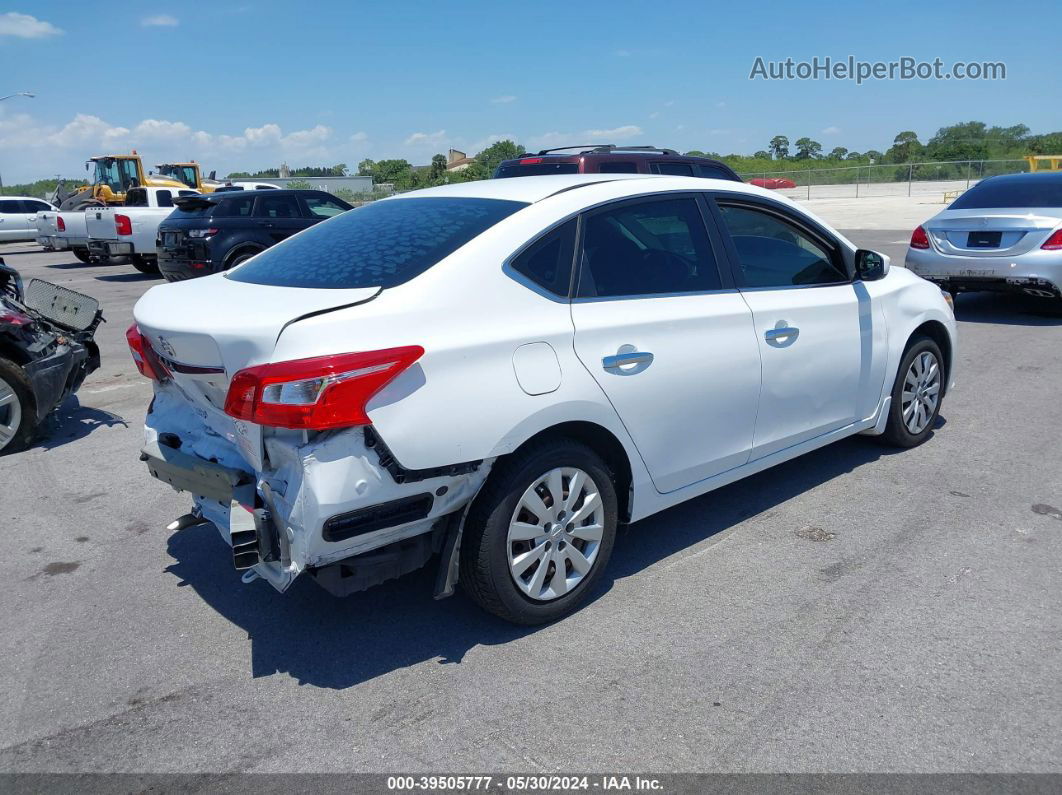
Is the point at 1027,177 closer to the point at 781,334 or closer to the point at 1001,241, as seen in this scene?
the point at 1001,241

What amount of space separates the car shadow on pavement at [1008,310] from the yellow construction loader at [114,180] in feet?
80.7

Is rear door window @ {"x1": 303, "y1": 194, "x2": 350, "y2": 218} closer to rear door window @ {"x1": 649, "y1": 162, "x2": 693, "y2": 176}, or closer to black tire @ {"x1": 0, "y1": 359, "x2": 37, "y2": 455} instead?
rear door window @ {"x1": 649, "y1": 162, "x2": 693, "y2": 176}

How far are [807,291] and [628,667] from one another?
A: 2.33 meters

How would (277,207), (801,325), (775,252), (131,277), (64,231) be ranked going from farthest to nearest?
(64,231)
(131,277)
(277,207)
(775,252)
(801,325)

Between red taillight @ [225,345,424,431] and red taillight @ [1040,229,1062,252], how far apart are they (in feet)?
28.6

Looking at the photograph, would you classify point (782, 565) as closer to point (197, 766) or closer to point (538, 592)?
point (538, 592)

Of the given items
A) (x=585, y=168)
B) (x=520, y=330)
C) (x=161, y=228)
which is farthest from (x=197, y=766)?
(x=161, y=228)

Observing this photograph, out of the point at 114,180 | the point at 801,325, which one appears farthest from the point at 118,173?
the point at 801,325

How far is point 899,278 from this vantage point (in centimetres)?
532

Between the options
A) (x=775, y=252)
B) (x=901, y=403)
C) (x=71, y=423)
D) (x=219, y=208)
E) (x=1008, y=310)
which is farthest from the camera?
(x=219, y=208)

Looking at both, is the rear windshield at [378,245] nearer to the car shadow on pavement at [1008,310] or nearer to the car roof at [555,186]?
the car roof at [555,186]

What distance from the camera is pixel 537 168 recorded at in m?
11.2

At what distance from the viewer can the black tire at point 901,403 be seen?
17.2 ft

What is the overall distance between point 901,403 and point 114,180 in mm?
30386
